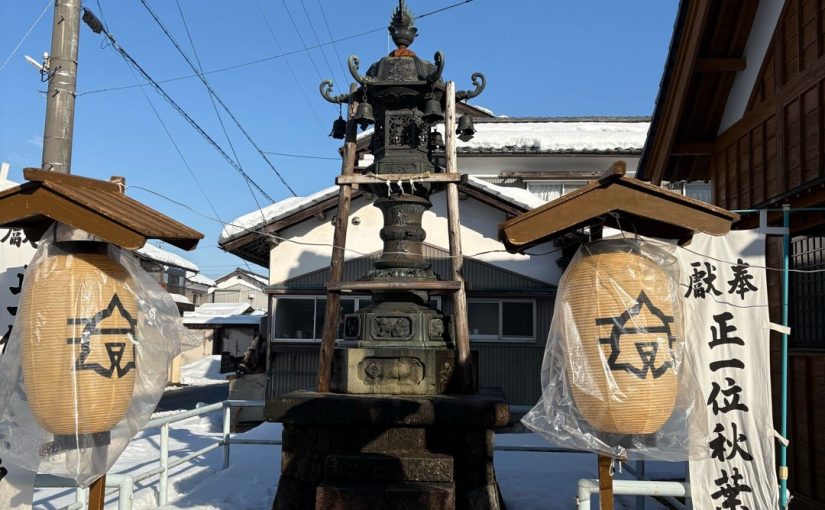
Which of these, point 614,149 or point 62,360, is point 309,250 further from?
point 62,360

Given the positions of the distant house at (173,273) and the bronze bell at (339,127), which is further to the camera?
the distant house at (173,273)

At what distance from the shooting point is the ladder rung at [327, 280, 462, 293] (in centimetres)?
678

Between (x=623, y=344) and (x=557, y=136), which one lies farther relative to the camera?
(x=557, y=136)

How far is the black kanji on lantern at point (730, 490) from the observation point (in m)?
5.10

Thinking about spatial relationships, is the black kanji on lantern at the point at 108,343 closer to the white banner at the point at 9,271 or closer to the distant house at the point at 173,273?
the white banner at the point at 9,271

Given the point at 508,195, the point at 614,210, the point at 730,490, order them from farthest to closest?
the point at 508,195 < the point at 730,490 < the point at 614,210

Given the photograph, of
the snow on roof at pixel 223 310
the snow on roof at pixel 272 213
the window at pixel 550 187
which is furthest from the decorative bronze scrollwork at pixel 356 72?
the snow on roof at pixel 223 310

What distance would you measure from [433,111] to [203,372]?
30.4m

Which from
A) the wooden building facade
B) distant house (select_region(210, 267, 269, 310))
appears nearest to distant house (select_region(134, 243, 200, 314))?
distant house (select_region(210, 267, 269, 310))

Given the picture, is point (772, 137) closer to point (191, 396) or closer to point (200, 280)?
point (191, 396)

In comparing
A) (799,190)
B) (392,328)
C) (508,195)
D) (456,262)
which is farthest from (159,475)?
(508,195)

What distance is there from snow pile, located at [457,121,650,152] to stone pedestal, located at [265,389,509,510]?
408 inches

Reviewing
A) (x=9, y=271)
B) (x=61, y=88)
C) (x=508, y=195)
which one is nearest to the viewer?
(x=9, y=271)

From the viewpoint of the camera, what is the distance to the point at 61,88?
237 inches
